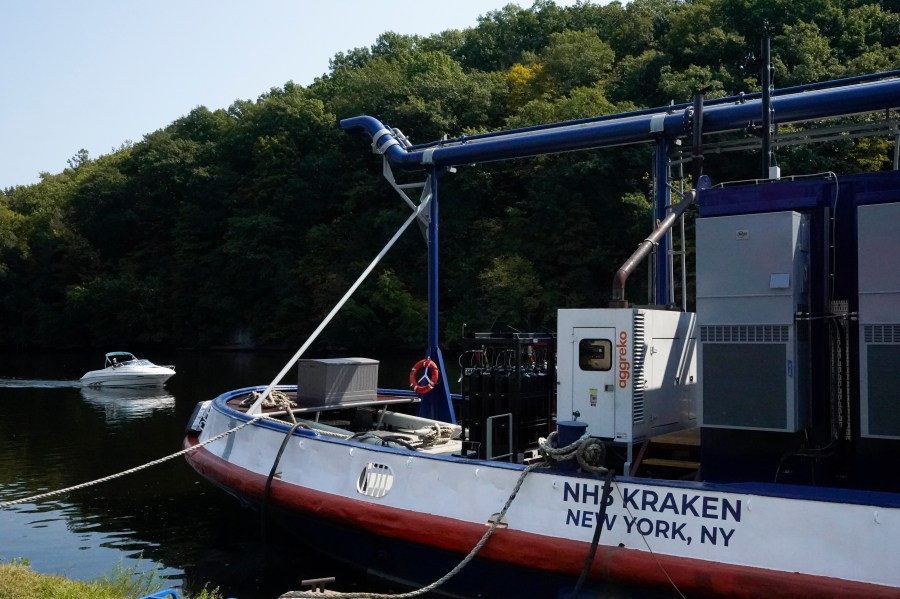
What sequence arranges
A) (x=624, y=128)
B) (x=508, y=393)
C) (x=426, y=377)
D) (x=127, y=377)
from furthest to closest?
1. (x=127, y=377)
2. (x=426, y=377)
3. (x=624, y=128)
4. (x=508, y=393)

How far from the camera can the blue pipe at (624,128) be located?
10031mm

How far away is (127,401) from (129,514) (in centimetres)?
1892

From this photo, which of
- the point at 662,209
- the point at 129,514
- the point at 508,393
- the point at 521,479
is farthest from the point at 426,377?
the point at 129,514

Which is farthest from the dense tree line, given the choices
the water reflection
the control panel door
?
the control panel door

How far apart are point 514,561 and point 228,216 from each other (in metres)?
60.5

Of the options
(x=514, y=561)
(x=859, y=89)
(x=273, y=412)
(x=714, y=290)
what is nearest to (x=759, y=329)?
(x=714, y=290)

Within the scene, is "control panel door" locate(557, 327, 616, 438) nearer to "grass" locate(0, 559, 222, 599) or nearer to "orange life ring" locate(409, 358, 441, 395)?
"grass" locate(0, 559, 222, 599)

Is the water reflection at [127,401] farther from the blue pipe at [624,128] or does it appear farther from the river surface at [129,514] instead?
the blue pipe at [624,128]

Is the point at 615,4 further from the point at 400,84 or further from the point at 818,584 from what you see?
the point at 818,584

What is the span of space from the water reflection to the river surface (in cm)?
13

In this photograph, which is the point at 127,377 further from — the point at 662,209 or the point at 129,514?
the point at 662,209

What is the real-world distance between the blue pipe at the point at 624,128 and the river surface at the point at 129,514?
6101mm

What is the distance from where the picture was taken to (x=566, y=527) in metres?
7.89

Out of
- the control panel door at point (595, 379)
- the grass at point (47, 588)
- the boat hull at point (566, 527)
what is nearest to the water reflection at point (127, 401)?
the boat hull at point (566, 527)
